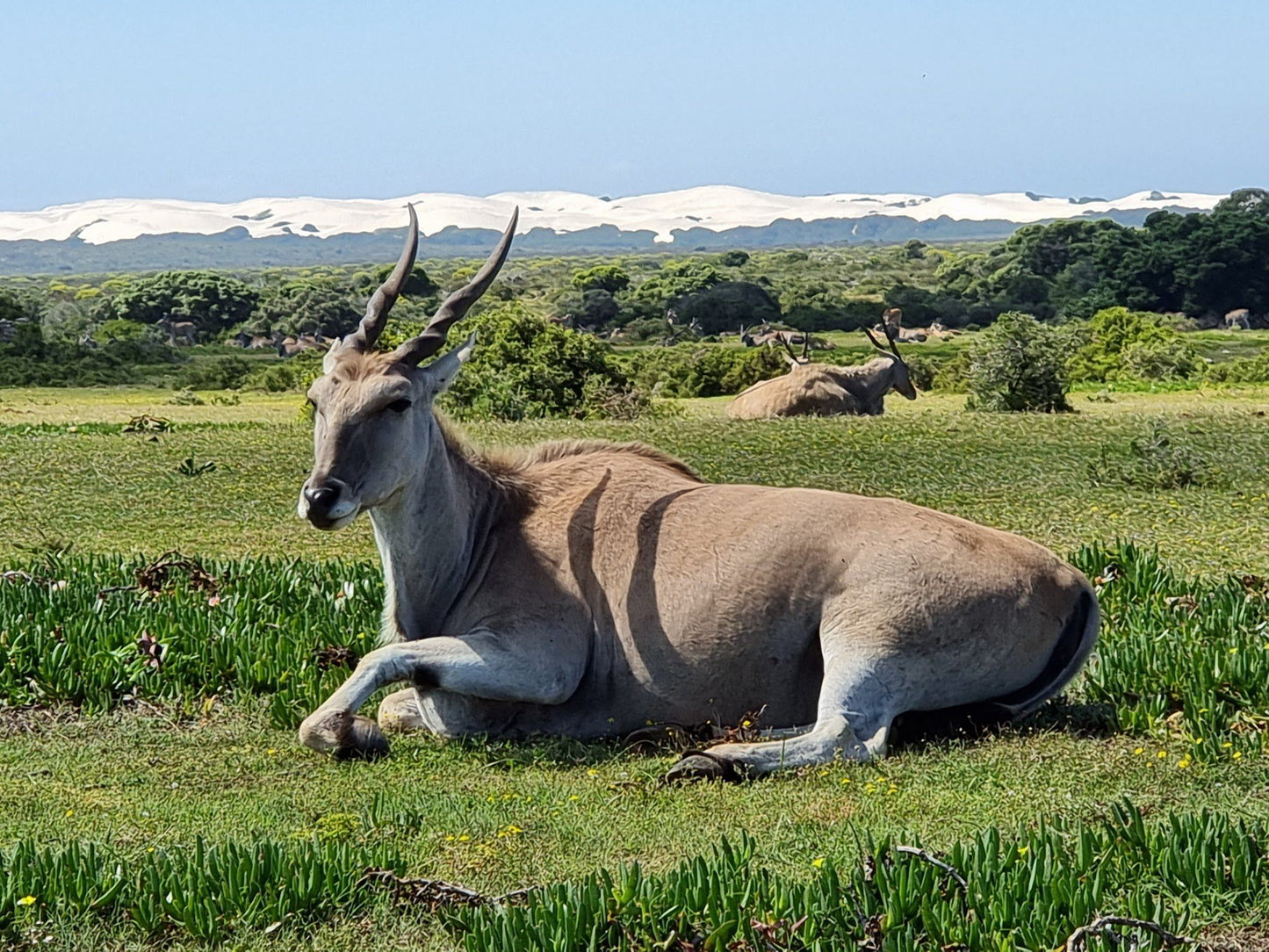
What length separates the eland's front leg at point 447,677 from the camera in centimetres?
634

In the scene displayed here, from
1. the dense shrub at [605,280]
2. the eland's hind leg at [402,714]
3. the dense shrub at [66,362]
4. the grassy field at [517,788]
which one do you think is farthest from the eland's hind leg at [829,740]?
the dense shrub at [605,280]

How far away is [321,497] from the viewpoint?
6.10 metres

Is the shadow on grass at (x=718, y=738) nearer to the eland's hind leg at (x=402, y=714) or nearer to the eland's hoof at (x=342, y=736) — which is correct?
the eland's hind leg at (x=402, y=714)

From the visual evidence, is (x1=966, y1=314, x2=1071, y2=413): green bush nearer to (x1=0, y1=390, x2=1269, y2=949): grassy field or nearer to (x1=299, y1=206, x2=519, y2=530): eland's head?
(x1=0, y1=390, x2=1269, y2=949): grassy field

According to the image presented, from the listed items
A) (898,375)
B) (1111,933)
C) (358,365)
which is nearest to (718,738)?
(358,365)

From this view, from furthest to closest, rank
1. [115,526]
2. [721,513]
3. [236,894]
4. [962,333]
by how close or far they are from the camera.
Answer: [962,333]
[115,526]
[721,513]
[236,894]

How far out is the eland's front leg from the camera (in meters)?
6.34

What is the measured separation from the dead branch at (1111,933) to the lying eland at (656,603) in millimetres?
2024

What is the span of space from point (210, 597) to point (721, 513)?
324cm

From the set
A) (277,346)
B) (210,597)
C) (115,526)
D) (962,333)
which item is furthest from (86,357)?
(210,597)

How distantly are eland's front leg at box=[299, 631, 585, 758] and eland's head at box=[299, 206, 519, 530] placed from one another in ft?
2.06

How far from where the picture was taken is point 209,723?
704 centimetres

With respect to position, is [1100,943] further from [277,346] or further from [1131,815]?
[277,346]

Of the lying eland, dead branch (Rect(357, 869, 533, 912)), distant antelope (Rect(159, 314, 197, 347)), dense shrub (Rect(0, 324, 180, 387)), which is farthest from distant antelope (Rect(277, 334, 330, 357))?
dead branch (Rect(357, 869, 533, 912))
